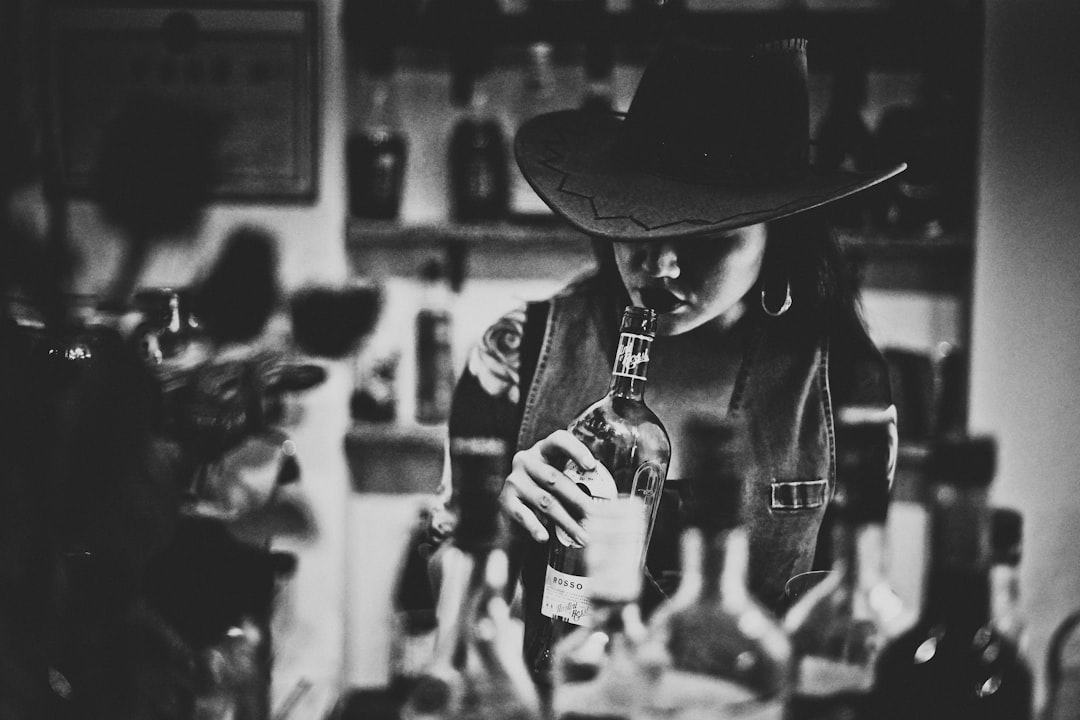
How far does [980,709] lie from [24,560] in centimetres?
101

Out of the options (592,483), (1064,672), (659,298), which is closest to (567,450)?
(592,483)

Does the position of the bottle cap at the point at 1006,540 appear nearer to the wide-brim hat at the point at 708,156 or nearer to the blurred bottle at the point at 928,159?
the wide-brim hat at the point at 708,156

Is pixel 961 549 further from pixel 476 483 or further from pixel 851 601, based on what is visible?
pixel 476 483

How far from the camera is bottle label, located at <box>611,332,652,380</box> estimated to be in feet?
2.74

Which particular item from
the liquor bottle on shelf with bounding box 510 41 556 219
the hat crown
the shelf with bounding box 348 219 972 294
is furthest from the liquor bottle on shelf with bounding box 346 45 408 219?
the hat crown

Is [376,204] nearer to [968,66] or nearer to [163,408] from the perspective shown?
[163,408]

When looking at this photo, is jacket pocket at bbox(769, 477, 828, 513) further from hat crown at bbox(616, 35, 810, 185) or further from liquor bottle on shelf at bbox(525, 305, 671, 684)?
hat crown at bbox(616, 35, 810, 185)

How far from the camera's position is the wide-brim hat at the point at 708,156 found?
847 millimetres

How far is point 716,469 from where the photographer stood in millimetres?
1049

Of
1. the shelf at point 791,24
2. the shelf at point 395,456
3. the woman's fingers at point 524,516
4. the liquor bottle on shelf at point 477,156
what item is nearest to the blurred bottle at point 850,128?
the shelf at point 791,24

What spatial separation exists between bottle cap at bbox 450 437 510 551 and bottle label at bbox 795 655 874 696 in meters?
0.44

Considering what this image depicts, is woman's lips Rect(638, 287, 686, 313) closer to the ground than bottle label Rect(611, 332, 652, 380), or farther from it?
farther from it

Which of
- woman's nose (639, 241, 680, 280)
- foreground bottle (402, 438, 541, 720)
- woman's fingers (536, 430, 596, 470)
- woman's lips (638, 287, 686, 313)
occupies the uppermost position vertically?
woman's nose (639, 241, 680, 280)

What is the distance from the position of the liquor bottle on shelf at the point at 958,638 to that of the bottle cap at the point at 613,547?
25 centimetres
